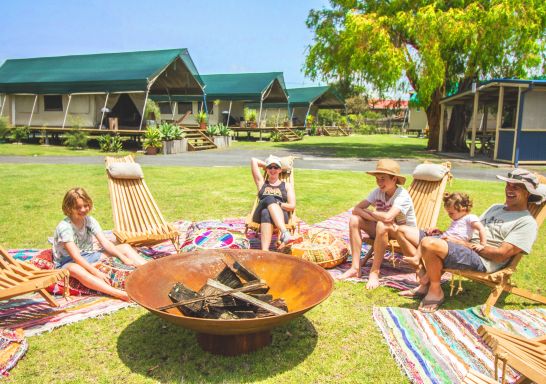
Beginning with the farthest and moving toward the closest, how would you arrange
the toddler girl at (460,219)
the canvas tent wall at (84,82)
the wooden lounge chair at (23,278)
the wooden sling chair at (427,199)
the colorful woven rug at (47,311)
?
1. the canvas tent wall at (84,82)
2. the wooden sling chair at (427,199)
3. the toddler girl at (460,219)
4. the colorful woven rug at (47,311)
5. the wooden lounge chair at (23,278)

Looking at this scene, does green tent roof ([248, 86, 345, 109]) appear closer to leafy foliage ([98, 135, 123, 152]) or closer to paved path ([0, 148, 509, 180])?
leafy foliage ([98, 135, 123, 152])

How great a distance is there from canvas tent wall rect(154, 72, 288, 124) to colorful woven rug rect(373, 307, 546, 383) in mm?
23282

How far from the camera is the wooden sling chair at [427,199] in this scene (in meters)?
5.21

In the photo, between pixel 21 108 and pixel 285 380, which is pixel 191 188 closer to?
pixel 285 380

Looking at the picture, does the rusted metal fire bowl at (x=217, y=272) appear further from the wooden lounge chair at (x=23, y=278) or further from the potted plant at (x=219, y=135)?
the potted plant at (x=219, y=135)

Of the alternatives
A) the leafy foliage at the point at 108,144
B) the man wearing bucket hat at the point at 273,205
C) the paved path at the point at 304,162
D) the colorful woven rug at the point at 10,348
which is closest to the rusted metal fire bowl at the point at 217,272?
the colorful woven rug at the point at 10,348

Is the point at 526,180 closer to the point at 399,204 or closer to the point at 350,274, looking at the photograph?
the point at 399,204

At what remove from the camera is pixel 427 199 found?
5.41 metres

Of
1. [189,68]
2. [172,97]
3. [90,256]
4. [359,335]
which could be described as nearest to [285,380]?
[359,335]

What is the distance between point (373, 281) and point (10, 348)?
3102 mm

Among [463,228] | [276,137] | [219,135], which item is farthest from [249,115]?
[463,228]

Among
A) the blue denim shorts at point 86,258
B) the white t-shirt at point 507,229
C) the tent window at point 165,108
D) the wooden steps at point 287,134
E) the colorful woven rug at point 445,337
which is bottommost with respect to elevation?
the colorful woven rug at point 445,337

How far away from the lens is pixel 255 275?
335cm

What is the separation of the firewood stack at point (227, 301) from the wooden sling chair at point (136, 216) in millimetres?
1777
